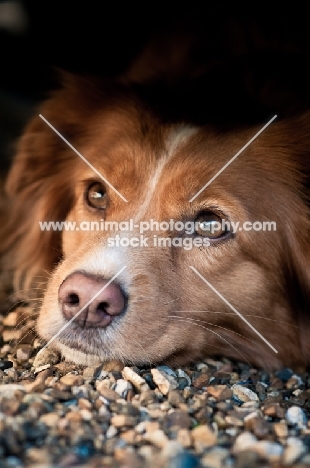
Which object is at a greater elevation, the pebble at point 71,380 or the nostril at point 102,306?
the nostril at point 102,306

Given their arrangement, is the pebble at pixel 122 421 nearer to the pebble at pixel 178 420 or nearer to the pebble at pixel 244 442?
the pebble at pixel 178 420

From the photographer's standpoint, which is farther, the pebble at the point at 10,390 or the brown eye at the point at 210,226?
the brown eye at the point at 210,226

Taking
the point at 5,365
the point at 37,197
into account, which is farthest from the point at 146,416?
the point at 37,197

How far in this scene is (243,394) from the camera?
92.8 inches

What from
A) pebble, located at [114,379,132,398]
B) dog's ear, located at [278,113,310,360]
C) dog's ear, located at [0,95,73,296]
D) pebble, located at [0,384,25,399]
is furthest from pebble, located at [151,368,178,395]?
dog's ear, located at [0,95,73,296]

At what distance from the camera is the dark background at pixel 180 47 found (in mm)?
3018

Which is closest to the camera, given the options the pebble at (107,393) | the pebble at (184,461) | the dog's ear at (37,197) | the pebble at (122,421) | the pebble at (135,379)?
the pebble at (184,461)

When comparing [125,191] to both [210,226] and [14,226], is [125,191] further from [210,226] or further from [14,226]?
[14,226]

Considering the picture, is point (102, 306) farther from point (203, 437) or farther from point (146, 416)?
point (203, 437)

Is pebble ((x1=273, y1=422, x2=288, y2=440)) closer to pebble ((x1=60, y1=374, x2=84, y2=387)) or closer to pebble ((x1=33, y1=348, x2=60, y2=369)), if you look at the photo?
pebble ((x1=60, y1=374, x2=84, y2=387))

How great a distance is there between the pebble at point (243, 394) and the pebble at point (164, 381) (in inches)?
9.1

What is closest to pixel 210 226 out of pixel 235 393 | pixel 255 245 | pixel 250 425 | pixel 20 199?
pixel 255 245

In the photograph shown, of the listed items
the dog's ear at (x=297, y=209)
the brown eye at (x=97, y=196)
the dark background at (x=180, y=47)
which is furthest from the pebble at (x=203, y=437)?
the dark background at (x=180, y=47)

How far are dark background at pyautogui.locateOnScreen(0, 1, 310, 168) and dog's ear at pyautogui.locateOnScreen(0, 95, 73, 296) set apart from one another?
1.31 feet
